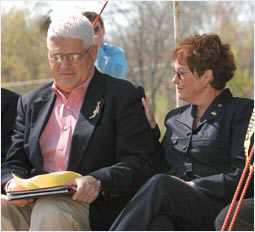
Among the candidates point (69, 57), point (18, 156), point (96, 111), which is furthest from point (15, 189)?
point (69, 57)

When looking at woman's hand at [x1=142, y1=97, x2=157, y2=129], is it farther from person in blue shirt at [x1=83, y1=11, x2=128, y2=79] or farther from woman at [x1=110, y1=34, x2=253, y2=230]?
person in blue shirt at [x1=83, y1=11, x2=128, y2=79]

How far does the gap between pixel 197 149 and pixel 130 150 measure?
1.13 ft

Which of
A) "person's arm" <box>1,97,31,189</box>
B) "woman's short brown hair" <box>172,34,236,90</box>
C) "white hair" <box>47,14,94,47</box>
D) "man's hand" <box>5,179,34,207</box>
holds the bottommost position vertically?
"man's hand" <box>5,179,34,207</box>

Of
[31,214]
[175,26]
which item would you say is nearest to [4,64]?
[175,26]

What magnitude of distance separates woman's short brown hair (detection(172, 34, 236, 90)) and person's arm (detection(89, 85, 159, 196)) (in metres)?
0.32

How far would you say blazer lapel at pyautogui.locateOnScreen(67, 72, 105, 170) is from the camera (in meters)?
4.19

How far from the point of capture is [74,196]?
156 inches

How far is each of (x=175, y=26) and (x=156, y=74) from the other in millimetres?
4380

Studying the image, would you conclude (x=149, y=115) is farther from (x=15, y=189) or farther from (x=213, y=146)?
(x=15, y=189)

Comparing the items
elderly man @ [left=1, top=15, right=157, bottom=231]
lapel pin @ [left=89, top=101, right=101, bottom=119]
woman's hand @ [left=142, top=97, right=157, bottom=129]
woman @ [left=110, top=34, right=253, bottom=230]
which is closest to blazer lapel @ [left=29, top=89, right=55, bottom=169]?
elderly man @ [left=1, top=15, right=157, bottom=231]

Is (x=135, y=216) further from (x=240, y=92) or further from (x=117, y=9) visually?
(x=240, y=92)

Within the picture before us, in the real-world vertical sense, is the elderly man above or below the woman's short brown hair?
below

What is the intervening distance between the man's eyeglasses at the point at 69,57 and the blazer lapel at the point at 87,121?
16 centimetres

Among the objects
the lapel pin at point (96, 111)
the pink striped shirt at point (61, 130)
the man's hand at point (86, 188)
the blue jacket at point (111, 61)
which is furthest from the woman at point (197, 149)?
the blue jacket at point (111, 61)
